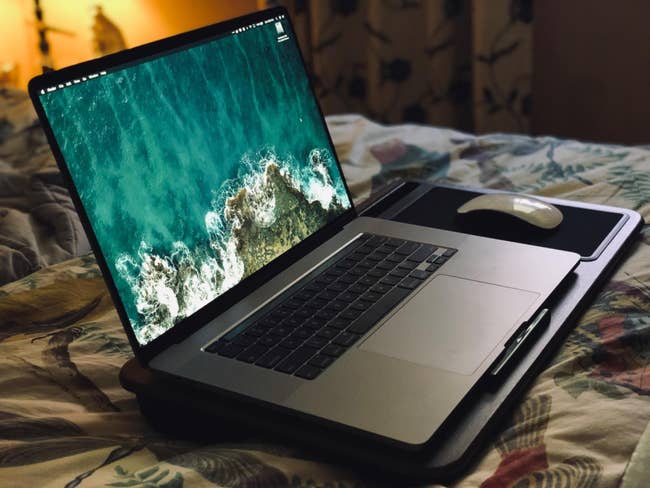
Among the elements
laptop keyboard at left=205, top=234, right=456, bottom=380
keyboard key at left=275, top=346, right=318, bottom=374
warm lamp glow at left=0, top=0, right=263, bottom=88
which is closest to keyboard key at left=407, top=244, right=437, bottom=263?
laptop keyboard at left=205, top=234, right=456, bottom=380

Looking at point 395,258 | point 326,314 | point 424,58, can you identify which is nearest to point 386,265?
point 395,258

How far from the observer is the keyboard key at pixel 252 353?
0.71 meters

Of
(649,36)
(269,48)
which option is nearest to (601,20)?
(649,36)

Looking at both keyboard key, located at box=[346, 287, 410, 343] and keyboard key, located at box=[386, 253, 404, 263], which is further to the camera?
keyboard key, located at box=[386, 253, 404, 263]

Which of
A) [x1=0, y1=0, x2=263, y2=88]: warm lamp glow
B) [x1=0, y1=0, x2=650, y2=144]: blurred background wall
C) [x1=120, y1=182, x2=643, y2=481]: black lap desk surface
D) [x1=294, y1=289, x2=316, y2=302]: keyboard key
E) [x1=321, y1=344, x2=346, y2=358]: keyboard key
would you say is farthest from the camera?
[x1=0, y1=0, x2=263, y2=88]: warm lamp glow

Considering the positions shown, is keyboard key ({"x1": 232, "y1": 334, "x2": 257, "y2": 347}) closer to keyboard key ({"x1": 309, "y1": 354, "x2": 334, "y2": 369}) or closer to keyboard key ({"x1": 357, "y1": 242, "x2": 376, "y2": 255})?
keyboard key ({"x1": 309, "y1": 354, "x2": 334, "y2": 369})

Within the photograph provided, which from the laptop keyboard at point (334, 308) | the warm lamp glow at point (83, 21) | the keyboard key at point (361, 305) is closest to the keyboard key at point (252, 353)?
the laptop keyboard at point (334, 308)

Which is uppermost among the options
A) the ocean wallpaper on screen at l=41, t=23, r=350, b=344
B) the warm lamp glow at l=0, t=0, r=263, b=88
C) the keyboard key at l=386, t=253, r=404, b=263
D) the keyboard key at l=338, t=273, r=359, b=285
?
the ocean wallpaper on screen at l=41, t=23, r=350, b=344

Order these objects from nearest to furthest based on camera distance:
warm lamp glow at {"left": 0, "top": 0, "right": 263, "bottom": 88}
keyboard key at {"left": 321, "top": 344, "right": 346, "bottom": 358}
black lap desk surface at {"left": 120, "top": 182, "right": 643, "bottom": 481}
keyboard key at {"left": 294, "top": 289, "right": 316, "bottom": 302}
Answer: black lap desk surface at {"left": 120, "top": 182, "right": 643, "bottom": 481} → keyboard key at {"left": 321, "top": 344, "right": 346, "bottom": 358} → keyboard key at {"left": 294, "top": 289, "right": 316, "bottom": 302} → warm lamp glow at {"left": 0, "top": 0, "right": 263, "bottom": 88}

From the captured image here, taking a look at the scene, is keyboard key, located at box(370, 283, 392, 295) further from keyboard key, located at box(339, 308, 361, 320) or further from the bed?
the bed

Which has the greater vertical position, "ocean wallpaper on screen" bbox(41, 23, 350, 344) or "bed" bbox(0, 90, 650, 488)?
"ocean wallpaper on screen" bbox(41, 23, 350, 344)

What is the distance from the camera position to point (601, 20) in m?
2.41

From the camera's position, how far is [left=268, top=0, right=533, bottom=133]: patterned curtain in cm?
241

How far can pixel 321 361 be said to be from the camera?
69 cm
